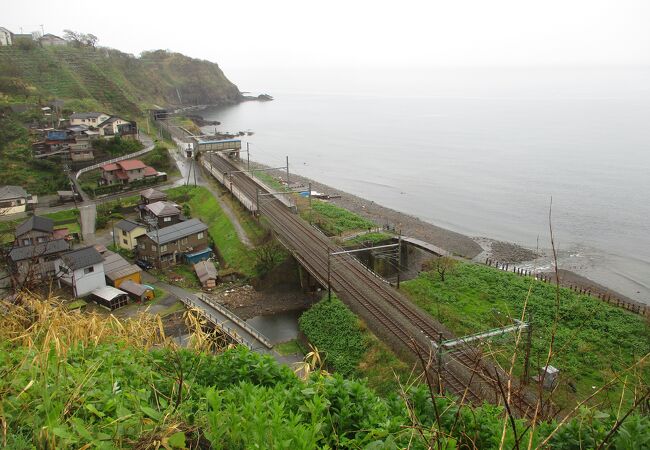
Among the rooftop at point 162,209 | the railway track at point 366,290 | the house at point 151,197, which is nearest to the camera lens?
the railway track at point 366,290

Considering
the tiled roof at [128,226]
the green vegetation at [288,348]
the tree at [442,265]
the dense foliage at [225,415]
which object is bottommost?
the green vegetation at [288,348]

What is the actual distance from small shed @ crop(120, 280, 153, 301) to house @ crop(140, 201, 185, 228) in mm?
7172

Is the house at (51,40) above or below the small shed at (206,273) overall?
above

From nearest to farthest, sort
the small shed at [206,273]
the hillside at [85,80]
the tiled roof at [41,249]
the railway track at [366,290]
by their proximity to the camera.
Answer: the railway track at [366,290], the tiled roof at [41,249], the small shed at [206,273], the hillside at [85,80]

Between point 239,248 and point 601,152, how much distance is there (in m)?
65.6

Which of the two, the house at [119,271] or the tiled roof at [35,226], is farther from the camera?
the tiled roof at [35,226]

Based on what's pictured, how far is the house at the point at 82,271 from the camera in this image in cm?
2495

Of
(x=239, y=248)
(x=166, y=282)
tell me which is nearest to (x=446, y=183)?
(x=239, y=248)

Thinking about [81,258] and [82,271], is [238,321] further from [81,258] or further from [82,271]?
[81,258]

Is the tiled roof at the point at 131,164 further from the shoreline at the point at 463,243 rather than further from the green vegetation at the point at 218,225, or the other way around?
the shoreline at the point at 463,243

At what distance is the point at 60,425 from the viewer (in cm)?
470

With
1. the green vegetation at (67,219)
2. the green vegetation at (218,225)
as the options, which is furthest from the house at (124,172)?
the green vegetation at (67,219)

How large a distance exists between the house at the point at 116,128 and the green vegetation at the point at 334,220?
89.0 feet

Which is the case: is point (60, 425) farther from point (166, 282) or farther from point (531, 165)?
point (531, 165)
